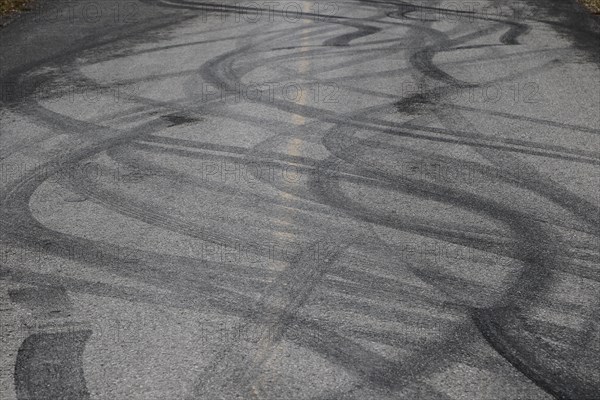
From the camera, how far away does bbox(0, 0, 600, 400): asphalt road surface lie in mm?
5074

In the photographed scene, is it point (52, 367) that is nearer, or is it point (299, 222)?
point (52, 367)

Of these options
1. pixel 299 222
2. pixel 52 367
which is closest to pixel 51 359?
pixel 52 367

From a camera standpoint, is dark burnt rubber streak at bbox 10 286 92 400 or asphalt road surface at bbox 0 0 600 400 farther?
asphalt road surface at bbox 0 0 600 400

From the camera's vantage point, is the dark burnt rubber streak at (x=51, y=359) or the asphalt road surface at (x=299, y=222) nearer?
the dark burnt rubber streak at (x=51, y=359)

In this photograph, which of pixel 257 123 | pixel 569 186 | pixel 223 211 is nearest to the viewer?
pixel 223 211

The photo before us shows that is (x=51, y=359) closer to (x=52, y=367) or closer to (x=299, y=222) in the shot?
(x=52, y=367)

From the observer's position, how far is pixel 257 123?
10.0 metres

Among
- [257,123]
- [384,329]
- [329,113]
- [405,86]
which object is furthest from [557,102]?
[384,329]

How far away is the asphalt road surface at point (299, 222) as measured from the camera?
507 cm

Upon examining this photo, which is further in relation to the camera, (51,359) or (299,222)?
(299,222)

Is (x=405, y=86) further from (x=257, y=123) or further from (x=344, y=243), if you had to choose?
(x=344, y=243)

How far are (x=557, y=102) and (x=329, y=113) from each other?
8.81ft

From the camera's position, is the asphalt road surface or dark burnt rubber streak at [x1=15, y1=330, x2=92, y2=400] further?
the asphalt road surface

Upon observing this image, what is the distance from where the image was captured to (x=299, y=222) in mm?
7227
